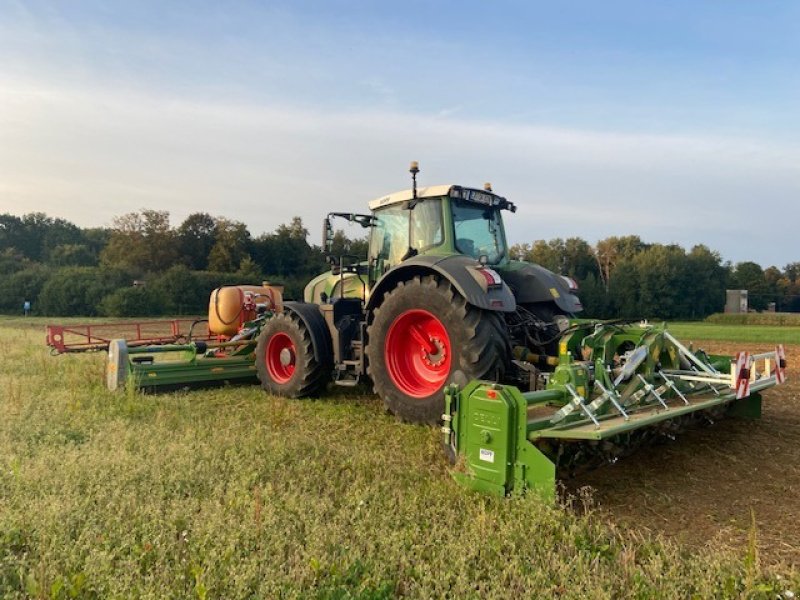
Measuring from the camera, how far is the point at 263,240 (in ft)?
144

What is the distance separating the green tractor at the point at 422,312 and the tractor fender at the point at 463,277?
12mm

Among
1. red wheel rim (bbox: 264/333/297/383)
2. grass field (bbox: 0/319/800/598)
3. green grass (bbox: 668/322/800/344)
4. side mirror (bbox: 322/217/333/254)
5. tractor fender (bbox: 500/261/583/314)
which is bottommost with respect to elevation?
green grass (bbox: 668/322/800/344)

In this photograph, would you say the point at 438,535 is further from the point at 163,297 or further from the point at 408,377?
the point at 163,297

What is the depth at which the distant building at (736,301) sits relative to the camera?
55.2 m

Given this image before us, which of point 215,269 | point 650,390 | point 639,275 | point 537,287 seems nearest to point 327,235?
point 537,287

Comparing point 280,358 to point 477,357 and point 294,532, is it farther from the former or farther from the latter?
point 294,532

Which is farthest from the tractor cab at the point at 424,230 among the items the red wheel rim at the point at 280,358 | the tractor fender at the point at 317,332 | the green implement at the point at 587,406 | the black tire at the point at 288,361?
the green implement at the point at 587,406

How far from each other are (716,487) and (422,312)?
2.67 metres

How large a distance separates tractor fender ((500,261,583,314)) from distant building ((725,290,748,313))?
56840mm

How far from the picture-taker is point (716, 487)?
398cm

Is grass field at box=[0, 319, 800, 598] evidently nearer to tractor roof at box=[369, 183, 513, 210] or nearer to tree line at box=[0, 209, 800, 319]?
tractor roof at box=[369, 183, 513, 210]

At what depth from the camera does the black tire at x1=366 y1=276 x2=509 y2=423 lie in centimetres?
489

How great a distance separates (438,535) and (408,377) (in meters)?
2.78

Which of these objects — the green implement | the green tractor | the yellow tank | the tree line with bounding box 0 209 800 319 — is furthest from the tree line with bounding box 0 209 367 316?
the green implement
